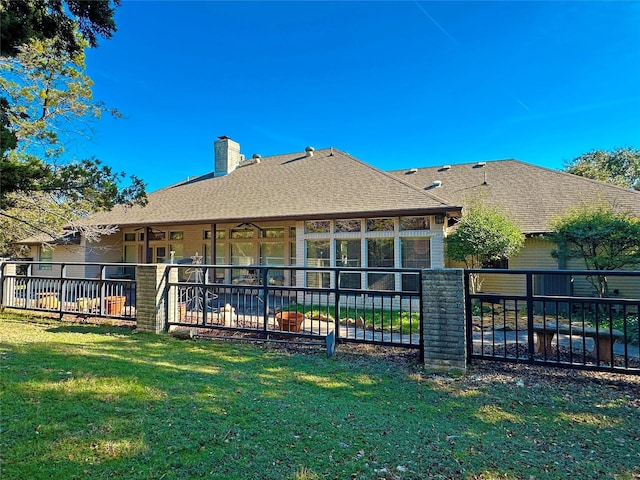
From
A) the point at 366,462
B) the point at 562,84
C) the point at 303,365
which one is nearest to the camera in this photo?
the point at 366,462

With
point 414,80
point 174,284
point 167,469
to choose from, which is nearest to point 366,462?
point 167,469

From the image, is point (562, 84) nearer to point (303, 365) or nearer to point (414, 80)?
point (414, 80)

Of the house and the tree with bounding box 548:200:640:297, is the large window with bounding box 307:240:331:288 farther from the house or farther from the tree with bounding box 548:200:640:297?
the tree with bounding box 548:200:640:297

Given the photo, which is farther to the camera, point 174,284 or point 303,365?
point 174,284

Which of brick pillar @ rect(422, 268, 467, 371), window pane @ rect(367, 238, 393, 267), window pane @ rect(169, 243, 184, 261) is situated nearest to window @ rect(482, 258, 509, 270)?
window pane @ rect(367, 238, 393, 267)

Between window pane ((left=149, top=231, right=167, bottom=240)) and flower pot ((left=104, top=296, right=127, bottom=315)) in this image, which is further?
window pane ((left=149, top=231, right=167, bottom=240))

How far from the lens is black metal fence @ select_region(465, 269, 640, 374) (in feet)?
14.5

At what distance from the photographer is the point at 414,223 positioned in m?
11.4

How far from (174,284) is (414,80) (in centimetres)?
1423

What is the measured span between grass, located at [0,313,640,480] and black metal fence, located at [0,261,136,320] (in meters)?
2.77

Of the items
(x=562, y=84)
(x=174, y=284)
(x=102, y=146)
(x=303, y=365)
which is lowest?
(x=303, y=365)

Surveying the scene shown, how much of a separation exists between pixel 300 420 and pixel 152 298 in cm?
487

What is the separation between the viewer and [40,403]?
3.17m

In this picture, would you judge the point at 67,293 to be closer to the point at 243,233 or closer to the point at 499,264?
the point at 243,233
